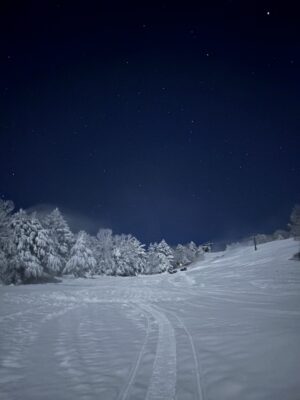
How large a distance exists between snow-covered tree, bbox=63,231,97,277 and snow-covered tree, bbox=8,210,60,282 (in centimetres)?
1130

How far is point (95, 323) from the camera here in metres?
10.4

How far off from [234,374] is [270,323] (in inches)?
171

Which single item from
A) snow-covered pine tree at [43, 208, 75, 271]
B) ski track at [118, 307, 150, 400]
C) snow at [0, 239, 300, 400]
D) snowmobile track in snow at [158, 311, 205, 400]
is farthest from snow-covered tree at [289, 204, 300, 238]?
ski track at [118, 307, 150, 400]

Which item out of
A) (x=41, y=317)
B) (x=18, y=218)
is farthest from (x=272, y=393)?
(x=18, y=218)

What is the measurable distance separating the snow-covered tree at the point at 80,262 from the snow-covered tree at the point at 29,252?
11297 mm

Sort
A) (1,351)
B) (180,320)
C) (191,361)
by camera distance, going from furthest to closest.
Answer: (180,320) → (1,351) → (191,361)

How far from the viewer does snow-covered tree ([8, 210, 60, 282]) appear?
37344 millimetres

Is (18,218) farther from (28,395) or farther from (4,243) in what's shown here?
(28,395)

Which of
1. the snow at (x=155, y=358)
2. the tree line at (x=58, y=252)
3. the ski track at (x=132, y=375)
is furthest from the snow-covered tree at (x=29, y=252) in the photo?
the ski track at (x=132, y=375)

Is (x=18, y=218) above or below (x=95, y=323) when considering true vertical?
above

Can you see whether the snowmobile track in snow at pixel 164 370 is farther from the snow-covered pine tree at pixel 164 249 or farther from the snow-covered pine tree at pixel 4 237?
the snow-covered pine tree at pixel 164 249

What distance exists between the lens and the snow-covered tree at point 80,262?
2120 inches

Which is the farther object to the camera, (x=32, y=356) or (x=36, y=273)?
(x=36, y=273)

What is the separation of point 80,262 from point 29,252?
16.2 m
